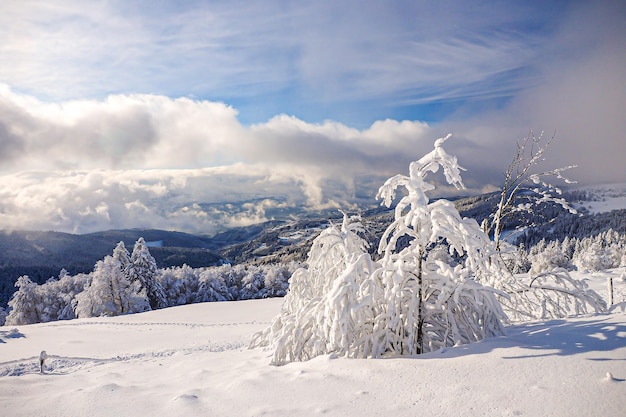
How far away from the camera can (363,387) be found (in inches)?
171

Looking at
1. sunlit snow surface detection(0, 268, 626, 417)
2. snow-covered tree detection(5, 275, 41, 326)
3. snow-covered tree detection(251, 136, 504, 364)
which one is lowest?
snow-covered tree detection(5, 275, 41, 326)

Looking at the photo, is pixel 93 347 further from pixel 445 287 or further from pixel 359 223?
pixel 445 287

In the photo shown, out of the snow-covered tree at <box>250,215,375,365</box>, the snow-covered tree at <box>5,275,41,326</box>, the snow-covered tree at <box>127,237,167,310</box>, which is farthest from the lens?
the snow-covered tree at <box>5,275,41,326</box>

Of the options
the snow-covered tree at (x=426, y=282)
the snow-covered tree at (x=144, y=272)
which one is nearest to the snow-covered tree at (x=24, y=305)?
the snow-covered tree at (x=144, y=272)

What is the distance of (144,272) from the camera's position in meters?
38.3

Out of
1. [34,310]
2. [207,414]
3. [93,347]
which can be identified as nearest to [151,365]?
[207,414]

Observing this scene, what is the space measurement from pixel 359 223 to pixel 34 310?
46859mm

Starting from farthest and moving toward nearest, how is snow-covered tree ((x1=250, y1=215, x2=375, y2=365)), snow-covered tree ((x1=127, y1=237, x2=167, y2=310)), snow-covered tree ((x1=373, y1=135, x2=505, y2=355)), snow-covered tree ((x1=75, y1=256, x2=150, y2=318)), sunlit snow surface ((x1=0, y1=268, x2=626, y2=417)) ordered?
snow-covered tree ((x1=127, y1=237, x2=167, y2=310)) < snow-covered tree ((x1=75, y1=256, x2=150, y2=318)) < snow-covered tree ((x1=250, y1=215, x2=375, y2=365)) < snow-covered tree ((x1=373, y1=135, x2=505, y2=355)) < sunlit snow surface ((x1=0, y1=268, x2=626, y2=417))

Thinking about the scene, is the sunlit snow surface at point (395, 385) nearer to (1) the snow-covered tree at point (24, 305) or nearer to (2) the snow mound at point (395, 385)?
(2) the snow mound at point (395, 385)

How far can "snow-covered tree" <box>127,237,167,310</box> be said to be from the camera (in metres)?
37.4

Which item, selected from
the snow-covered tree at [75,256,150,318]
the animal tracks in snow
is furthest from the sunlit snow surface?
the snow-covered tree at [75,256,150,318]

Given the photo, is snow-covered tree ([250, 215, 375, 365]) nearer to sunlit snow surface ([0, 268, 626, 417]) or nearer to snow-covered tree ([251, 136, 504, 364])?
snow-covered tree ([251, 136, 504, 364])

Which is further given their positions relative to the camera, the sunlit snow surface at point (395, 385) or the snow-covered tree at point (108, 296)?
the snow-covered tree at point (108, 296)

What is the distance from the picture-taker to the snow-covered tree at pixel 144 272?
37.4 metres
